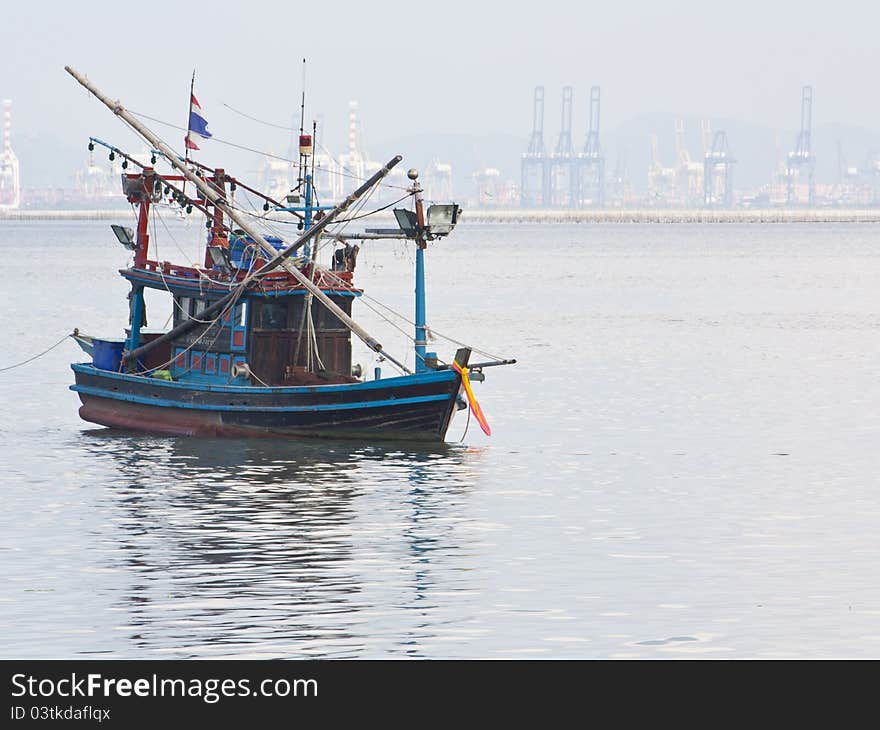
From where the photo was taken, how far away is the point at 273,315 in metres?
42.2

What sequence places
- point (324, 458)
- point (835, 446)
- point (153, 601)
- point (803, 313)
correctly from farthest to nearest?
point (803, 313) → point (835, 446) → point (324, 458) → point (153, 601)

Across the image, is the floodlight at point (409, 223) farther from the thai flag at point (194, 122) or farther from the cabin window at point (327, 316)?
the thai flag at point (194, 122)

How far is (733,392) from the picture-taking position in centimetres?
5725

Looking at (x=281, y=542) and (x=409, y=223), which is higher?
(x=409, y=223)

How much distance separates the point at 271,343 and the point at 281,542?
13310mm

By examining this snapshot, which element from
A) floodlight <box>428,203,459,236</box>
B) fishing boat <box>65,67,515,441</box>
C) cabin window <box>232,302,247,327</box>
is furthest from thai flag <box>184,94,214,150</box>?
floodlight <box>428,203,459,236</box>

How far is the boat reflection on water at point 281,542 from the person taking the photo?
23.3 meters

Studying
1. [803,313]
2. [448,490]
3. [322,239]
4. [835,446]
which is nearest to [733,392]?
[835,446]

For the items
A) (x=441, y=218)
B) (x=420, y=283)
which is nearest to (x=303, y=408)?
(x=420, y=283)

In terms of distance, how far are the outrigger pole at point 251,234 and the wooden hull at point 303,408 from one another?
3.30 ft

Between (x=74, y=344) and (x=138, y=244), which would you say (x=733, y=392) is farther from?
(x=74, y=344)

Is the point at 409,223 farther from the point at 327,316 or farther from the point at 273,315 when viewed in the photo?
the point at 273,315

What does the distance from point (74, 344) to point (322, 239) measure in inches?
1481
